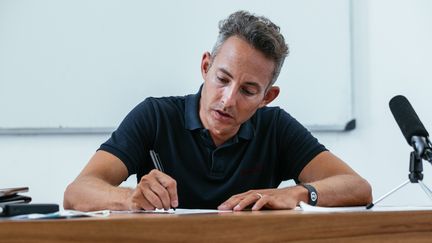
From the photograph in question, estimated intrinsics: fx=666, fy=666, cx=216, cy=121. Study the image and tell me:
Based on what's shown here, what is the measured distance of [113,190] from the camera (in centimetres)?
148

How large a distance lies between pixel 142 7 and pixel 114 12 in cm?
10

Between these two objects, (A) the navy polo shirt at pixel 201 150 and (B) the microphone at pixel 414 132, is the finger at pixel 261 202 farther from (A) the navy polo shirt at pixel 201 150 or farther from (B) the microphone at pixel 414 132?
(A) the navy polo shirt at pixel 201 150

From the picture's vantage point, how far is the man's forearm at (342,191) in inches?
65.7

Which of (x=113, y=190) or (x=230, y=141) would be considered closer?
(x=113, y=190)

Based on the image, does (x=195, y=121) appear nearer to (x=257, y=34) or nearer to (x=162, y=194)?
(x=257, y=34)

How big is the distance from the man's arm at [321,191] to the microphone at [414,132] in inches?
12.5

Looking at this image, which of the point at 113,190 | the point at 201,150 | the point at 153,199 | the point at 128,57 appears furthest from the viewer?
the point at 128,57

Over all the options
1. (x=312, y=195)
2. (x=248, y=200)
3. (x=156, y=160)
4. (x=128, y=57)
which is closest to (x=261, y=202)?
(x=248, y=200)

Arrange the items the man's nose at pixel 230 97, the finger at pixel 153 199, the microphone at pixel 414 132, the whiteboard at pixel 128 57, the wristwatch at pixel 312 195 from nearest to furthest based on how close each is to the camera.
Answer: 1. the microphone at pixel 414 132
2. the finger at pixel 153 199
3. the wristwatch at pixel 312 195
4. the man's nose at pixel 230 97
5. the whiteboard at pixel 128 57

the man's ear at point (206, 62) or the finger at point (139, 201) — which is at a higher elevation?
the man's ear at point (206, 62)

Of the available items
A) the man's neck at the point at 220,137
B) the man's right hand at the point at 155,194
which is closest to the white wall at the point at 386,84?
the man's neck at the point at 220,137

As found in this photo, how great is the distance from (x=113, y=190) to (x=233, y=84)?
47 centimetres

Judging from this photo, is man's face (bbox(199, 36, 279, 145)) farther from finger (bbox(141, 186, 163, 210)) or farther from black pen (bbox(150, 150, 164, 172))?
finger (bbox(141, 186, 163, 210))

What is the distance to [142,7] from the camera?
2396 millimetres
